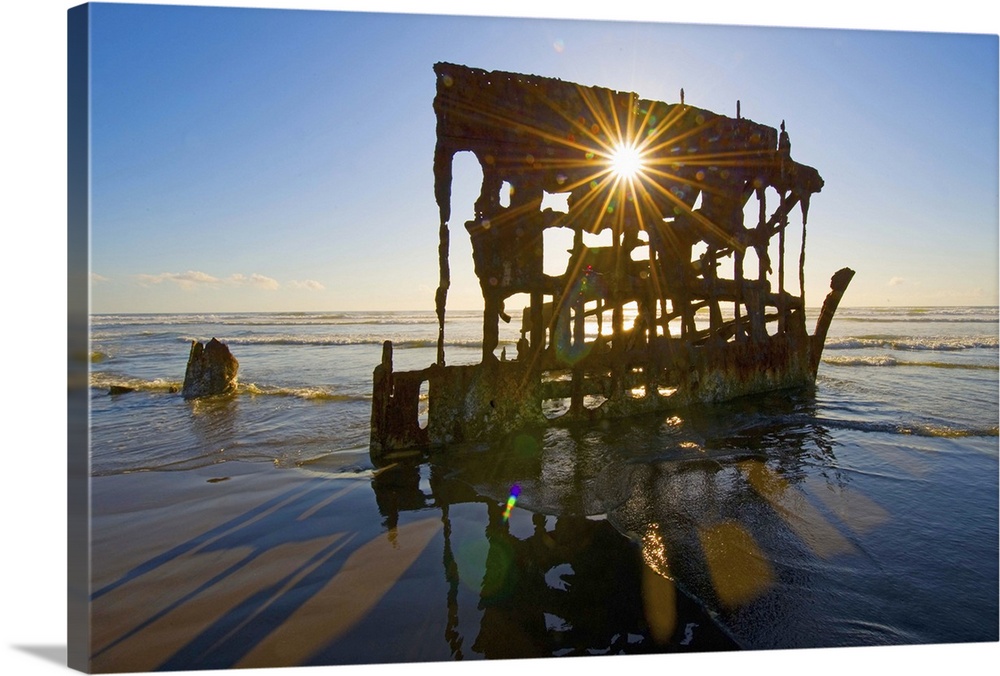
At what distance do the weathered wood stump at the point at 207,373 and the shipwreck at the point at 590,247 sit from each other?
25.5 feet

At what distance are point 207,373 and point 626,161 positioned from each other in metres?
10.4

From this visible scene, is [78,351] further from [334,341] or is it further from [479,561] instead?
[334,341]

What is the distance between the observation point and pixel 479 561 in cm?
348

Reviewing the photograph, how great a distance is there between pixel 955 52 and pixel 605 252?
442cm

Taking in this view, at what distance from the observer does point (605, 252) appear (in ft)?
24.6

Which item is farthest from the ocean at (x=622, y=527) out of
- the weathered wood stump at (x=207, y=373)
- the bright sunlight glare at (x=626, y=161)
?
the bright sunlight glare at (x=626, y=161)

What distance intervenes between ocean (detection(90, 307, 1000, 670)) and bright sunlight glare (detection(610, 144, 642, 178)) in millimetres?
3532

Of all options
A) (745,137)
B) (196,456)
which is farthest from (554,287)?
(196,456)

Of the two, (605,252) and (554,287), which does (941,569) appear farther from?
(605,252)

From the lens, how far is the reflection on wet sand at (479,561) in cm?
269

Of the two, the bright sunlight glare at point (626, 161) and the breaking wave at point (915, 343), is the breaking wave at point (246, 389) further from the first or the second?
the breaking wave at point (915, 343)

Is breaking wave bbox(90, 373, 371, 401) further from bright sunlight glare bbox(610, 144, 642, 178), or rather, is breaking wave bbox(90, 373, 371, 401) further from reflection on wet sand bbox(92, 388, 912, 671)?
bright sunlight glare bbox(610, 144, 642, 178)

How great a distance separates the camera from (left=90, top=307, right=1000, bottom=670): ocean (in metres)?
2.74

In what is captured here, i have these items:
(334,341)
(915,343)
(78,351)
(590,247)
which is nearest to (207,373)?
(590,247)
